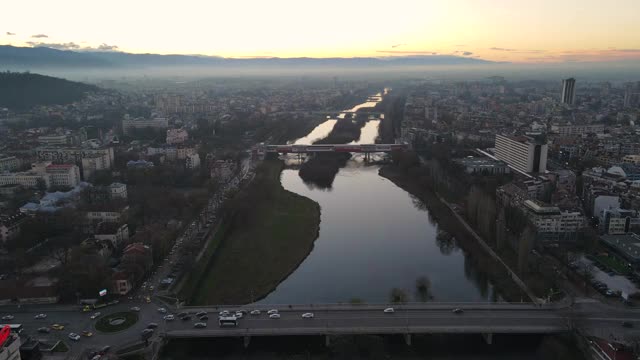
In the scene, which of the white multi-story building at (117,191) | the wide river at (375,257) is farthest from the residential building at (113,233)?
the wide river at (375,257)

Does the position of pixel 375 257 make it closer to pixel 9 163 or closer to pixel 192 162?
pixel 192 162

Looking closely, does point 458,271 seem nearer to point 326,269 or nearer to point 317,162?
point 326,269

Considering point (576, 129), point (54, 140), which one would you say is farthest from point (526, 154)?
point (54, 140)

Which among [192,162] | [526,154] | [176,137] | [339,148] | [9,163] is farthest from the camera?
[176,137]

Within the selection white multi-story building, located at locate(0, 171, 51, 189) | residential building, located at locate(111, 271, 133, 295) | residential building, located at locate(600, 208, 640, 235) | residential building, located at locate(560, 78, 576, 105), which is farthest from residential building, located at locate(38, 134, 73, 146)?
residential building, located at locate(560, 78, 576, 105)

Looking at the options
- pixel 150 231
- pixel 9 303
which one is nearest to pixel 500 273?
pixel 150 231

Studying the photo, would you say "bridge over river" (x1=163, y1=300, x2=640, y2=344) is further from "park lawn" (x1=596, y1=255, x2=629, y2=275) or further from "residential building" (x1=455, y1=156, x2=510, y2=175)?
"residential building" (x1=455, y1=156, x2=510, y2=175)
